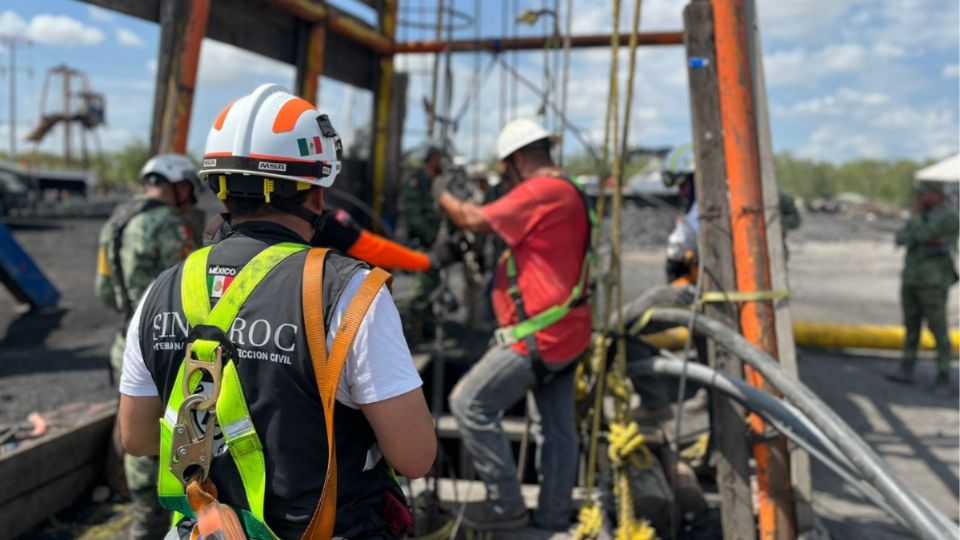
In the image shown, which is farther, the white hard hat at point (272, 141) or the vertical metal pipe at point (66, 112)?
the vertical metal pipe at point (66, 112)

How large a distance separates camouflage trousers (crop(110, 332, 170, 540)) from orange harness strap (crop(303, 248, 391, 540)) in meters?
2.13

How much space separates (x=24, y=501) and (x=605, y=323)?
3220 mm

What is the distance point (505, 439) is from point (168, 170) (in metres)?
2.44

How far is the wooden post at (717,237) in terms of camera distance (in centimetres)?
315

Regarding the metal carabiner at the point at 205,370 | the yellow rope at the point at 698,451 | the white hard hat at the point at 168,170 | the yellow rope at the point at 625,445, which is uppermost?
the white hard hat at the point at 168,170

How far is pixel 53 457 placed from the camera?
3695 mm

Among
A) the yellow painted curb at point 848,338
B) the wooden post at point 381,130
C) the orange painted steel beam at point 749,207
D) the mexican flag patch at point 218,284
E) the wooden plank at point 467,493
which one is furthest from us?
the yellow painted curb at point 848,338

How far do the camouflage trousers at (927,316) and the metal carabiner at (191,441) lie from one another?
25.3 feet

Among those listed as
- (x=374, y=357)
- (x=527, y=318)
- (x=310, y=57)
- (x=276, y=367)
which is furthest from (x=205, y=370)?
(x=310, y=57)

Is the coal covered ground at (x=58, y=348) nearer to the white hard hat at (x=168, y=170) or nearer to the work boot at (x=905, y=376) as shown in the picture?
the white hard hat at (x=168, y=170)

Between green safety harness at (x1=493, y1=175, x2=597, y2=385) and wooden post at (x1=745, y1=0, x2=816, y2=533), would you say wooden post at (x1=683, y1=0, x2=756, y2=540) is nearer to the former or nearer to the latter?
wooden post at (x1=745, y1=0, x2=816, y2=533)

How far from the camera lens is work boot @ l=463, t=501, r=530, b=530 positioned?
3365 millimetres

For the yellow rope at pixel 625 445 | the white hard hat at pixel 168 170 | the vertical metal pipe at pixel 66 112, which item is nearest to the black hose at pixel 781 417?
the yellow rope at pixel 625 445

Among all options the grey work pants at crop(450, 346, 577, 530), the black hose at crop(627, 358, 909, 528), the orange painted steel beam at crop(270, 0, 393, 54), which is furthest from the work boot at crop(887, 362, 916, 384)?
the orange painted steel beam at crop(270, 0, 393, 54)
